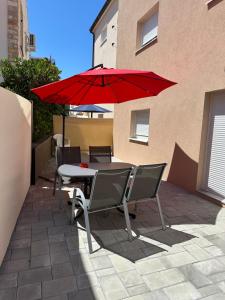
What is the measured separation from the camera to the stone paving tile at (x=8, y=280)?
255 centimetres

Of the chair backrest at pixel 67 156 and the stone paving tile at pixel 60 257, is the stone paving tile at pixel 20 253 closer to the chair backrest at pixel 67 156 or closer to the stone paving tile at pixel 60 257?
the stone paving tile at pixel 60 257

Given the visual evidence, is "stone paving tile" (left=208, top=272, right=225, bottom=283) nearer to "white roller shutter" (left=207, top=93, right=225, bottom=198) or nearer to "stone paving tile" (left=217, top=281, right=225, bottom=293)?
"stone paving tile" (left=217, top=281, right=225, bottom=293)

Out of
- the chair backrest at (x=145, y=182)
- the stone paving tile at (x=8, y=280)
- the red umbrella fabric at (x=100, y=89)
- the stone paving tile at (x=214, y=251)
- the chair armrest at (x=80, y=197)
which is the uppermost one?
the red umbrella fabric at (x=100, y=89)

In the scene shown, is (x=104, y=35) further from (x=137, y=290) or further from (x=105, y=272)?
(x=137, y=290)

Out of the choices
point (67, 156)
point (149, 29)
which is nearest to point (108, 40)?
point (149, 29)

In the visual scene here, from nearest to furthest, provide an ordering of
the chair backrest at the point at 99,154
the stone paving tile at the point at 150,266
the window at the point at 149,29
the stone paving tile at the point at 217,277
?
the stone paving tile at the point at 217,277, the stone paving tile at the point at 150,266, the chair backrest at the point at 99,154, the window at the point at 149,29

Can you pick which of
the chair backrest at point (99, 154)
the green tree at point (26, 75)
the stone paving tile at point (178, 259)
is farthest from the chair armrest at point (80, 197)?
the green tree at point (26, 75)

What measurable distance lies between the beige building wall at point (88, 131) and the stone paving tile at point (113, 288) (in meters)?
11.7

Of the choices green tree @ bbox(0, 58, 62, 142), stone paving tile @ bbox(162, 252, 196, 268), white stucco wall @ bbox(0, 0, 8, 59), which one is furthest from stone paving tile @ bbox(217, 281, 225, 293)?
white stucco wall @ bbox(0, 0, 8, 59)

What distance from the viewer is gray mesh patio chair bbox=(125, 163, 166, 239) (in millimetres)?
3711

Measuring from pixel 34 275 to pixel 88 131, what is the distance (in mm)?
11829

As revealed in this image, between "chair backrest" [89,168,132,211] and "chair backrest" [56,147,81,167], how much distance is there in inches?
85.0

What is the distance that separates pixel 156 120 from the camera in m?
7.78

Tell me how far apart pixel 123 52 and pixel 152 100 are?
12.3 ft
